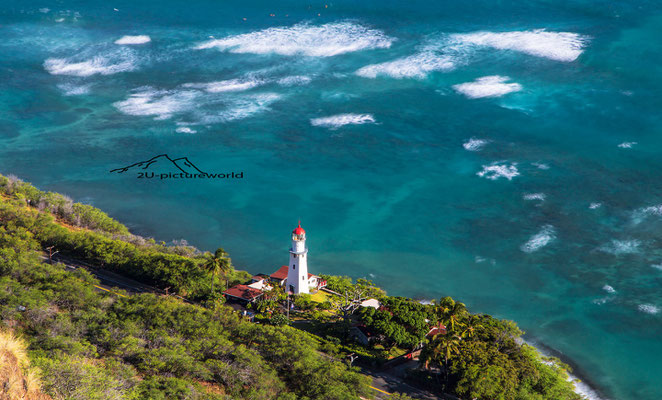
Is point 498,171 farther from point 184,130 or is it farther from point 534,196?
point 184,130

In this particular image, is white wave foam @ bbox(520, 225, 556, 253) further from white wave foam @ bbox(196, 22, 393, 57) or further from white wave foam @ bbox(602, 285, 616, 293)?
white wave foam @ bbox(196, 22, 393, 57)

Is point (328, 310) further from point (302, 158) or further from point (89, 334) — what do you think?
point (302, 158)

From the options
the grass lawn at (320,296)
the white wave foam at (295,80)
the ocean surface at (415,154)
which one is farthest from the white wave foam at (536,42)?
the grass lawn at (320,296)

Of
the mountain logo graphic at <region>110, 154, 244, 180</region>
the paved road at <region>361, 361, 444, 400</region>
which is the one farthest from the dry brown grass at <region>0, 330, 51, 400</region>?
the mountain logo graphic at <region>110, 154, 244, 180</region>

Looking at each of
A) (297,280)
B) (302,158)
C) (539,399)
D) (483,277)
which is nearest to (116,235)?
(297,280)

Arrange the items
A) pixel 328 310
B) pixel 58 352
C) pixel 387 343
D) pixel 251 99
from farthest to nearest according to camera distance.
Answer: pixel 251 99
pixel 328 310
pixel 387 343
pixel 58 352

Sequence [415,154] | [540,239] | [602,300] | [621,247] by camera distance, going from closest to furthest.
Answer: [602,300] < [621,247] < [540,239] < [415,154]

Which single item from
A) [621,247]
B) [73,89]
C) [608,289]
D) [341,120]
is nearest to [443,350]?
[608,289]
